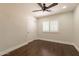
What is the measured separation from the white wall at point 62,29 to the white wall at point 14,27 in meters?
0.17

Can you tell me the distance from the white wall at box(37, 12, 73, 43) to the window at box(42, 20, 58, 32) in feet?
0.28

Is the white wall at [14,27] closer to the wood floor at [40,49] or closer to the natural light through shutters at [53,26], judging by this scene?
the wood floor at [40,49]

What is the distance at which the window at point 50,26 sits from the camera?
6.84 ft

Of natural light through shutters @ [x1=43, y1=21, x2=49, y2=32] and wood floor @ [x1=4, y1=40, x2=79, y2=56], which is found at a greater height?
natural light through shutters @ [x1=43, y1=21, x2=49, y2=32]

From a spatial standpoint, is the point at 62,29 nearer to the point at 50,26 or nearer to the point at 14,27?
the point at 50,26

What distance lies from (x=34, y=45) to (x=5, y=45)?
2.25 ft

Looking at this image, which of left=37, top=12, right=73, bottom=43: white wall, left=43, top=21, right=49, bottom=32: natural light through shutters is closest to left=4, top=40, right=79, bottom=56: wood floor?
left=37, top=12, right=73, bottom=43: white wall

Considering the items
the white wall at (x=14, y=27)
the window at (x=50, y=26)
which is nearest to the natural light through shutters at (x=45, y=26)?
the window at (x=50, y=26)

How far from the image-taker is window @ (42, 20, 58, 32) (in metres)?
2.08

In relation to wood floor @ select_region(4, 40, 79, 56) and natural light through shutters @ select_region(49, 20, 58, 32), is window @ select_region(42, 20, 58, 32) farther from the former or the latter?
wood floor @ select_region(4, 40, 79, 56)

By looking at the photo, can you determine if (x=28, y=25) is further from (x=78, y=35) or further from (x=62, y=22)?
(x=78, y=35)

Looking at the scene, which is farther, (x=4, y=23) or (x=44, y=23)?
(x=4, y=23)

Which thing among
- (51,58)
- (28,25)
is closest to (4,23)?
(28,25)

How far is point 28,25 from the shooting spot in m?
2.23
